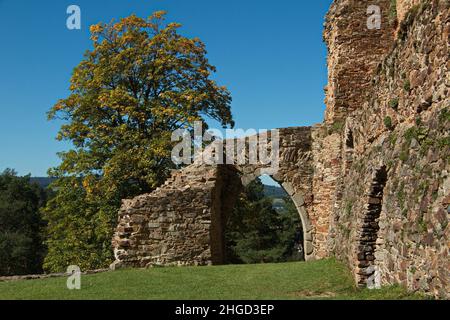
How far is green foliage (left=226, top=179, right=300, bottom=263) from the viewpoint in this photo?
39.9 m

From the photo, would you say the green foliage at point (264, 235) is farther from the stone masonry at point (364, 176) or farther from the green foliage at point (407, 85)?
the green foliage at point (407, 85)

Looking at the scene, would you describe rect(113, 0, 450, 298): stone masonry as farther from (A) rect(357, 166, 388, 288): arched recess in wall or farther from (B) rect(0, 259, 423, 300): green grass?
(B) rect(0, 259, 423, 300): green grass

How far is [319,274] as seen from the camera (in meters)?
10.9

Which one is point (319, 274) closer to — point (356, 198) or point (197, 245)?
point (356, 198)

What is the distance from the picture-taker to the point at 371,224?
9.87 meters

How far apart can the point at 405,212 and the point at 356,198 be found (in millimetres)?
3653

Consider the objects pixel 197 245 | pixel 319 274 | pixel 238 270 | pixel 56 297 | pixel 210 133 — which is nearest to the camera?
pixel 56 297

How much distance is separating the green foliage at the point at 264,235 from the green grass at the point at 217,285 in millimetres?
25674

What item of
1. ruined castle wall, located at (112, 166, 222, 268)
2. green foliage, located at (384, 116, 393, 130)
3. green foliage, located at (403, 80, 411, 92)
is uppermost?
green foliage, located at (403, 80, 411, 92)

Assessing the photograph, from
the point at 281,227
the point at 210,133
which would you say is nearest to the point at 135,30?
the point at 210,133

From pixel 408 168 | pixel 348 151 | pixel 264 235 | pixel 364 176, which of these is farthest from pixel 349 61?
pixel 264 235

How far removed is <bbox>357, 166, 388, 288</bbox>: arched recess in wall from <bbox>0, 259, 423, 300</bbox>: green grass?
53 cm

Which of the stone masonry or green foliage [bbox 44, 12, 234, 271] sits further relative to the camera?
green foliage [bbox 44, 12, 234, 271]

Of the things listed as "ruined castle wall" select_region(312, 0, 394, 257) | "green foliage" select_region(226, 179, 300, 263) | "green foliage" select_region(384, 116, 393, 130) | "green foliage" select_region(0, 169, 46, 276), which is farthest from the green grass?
"green foliage" select_region(226, 179, 300, 263)
